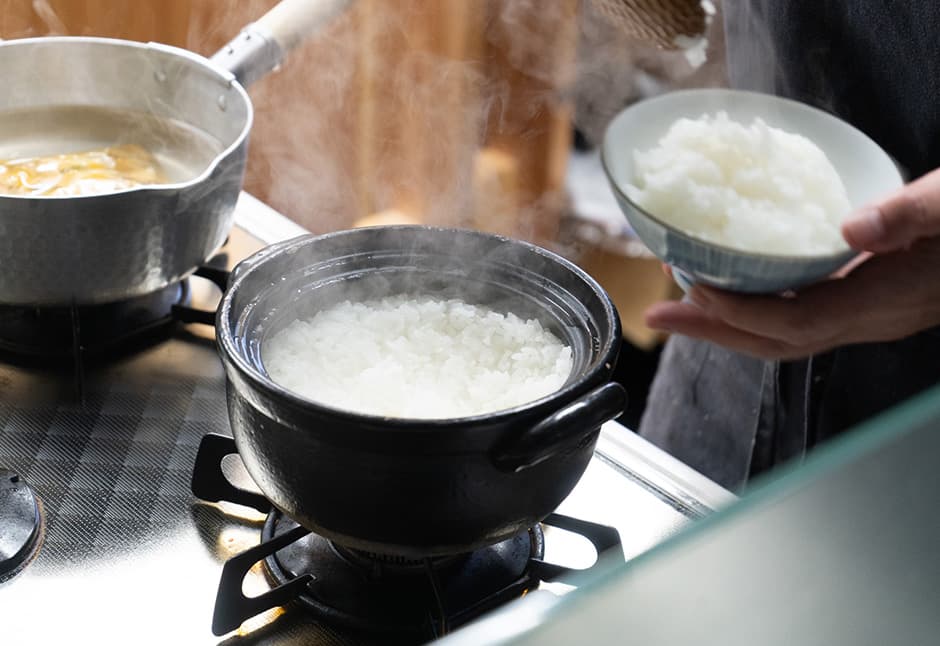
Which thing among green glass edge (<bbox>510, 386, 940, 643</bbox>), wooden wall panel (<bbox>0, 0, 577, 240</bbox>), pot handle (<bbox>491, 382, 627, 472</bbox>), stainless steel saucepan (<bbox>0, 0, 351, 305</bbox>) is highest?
green glass edge (<bbox>510, 386, 940, 643</bbox>)

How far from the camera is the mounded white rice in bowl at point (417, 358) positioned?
1210 mm

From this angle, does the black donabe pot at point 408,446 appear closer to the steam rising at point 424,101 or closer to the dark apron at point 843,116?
the dark apron at point 843,116

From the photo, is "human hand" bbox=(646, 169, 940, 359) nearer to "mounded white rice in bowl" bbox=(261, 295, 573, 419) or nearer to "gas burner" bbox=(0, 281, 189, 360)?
"mounded white rice in bowl" bbox=(261, 295, 573, 419)

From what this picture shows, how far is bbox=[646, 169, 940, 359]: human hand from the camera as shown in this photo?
1.22m

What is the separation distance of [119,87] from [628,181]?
1121 mm

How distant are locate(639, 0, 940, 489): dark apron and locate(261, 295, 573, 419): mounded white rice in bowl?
1.86 ft

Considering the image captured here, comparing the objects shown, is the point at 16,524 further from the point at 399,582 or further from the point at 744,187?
the point at 744,187

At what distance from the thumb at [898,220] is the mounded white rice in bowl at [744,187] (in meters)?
0.04

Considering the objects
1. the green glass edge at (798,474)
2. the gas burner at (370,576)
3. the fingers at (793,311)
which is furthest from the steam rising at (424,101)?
the green glass edge at (798,474)

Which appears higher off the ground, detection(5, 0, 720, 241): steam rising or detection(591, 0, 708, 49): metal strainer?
detection(591, 0, 708, 49): metal strainer

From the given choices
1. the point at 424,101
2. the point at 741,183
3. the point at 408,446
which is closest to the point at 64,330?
the point at 408,446

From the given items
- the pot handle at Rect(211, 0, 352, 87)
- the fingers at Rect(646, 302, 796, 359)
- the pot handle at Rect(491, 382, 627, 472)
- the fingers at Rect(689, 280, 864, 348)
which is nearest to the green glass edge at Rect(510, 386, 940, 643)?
the pot handle at Rect(491, 382, 627, 472)

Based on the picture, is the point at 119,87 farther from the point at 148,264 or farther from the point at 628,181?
the point at 628,181

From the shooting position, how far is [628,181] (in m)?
1.15
